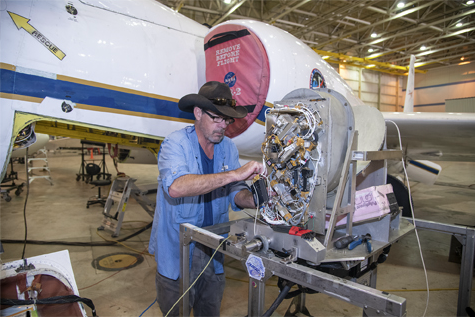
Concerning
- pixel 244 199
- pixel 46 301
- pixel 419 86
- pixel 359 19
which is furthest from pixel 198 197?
pixel 419 86

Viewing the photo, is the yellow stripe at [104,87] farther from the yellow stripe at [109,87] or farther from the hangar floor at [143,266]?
the hangar floor at [143,266]

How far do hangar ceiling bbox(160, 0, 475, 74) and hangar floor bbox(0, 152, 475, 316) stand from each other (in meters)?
8.72

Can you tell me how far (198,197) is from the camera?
2.15m

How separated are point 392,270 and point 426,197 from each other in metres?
6.49

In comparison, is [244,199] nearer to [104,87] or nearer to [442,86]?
[104,87]

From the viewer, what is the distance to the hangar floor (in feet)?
10.0

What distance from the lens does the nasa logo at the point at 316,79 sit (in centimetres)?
360

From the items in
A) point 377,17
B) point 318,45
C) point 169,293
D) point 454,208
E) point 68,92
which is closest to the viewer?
point 169,293

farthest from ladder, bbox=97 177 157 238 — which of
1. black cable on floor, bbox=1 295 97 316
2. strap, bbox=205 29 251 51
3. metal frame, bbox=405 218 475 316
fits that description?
metal frame, bbox=405 218 475 316

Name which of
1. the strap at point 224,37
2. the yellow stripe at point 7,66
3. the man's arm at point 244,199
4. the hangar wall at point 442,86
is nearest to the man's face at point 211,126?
the man's arm at point 244,199

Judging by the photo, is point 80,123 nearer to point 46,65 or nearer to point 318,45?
point 46,65

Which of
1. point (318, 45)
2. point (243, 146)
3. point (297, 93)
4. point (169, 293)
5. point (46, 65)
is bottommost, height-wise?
point (169, 293)

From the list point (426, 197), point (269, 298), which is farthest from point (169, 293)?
point (426, 197)

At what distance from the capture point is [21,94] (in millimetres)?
2395
